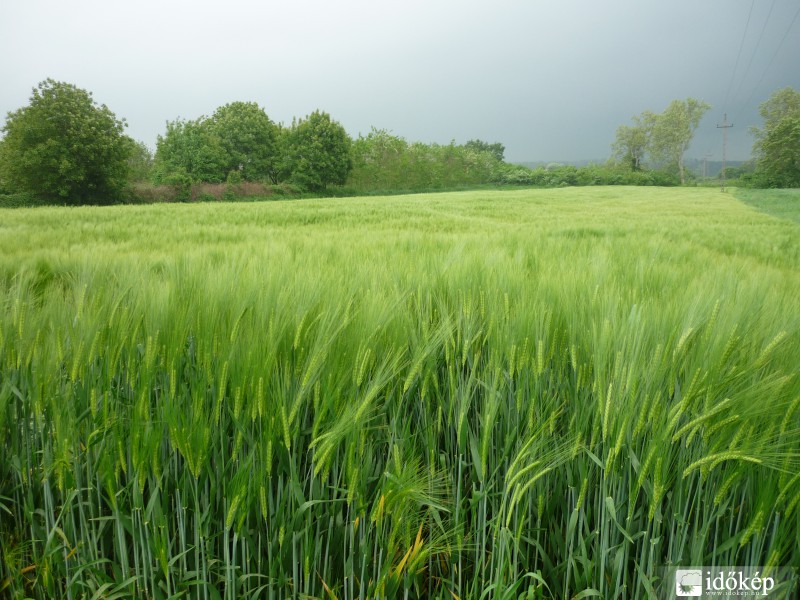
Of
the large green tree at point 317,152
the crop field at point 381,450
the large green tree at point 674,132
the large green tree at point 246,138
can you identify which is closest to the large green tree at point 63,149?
the large green tree at point 246,138

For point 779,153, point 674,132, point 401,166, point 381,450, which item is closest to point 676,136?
point 674,132

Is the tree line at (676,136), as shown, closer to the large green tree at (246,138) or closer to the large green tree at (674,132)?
the large green tree at (674,132)

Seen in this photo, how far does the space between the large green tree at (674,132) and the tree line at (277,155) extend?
0.15 m

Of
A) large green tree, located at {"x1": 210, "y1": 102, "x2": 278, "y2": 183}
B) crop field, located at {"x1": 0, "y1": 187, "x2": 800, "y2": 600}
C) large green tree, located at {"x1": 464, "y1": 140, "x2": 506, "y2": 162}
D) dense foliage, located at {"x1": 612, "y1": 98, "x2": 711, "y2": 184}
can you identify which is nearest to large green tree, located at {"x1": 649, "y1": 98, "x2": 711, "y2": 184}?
dense foliage, located at {"x1": 612, "y1": 98, "x2": 711, "y2": 184}

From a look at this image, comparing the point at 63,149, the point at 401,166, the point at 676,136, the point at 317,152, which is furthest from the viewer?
the point at 676,136

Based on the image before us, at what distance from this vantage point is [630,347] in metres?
0.74

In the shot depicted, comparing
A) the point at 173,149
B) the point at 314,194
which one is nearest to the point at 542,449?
the point at 314,194

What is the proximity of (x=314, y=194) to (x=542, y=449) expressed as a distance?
43366mm

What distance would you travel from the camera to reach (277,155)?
4588cm

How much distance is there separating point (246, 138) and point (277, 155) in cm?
374

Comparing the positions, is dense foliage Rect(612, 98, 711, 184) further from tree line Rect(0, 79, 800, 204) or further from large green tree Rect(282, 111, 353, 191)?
large green tree Rect(282, 111, 353, 191)

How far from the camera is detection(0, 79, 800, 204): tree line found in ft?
94.3

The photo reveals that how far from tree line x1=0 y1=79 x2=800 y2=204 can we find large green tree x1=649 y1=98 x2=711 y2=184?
0.48ft

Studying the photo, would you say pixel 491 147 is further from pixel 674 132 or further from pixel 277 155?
pixel 277 155
